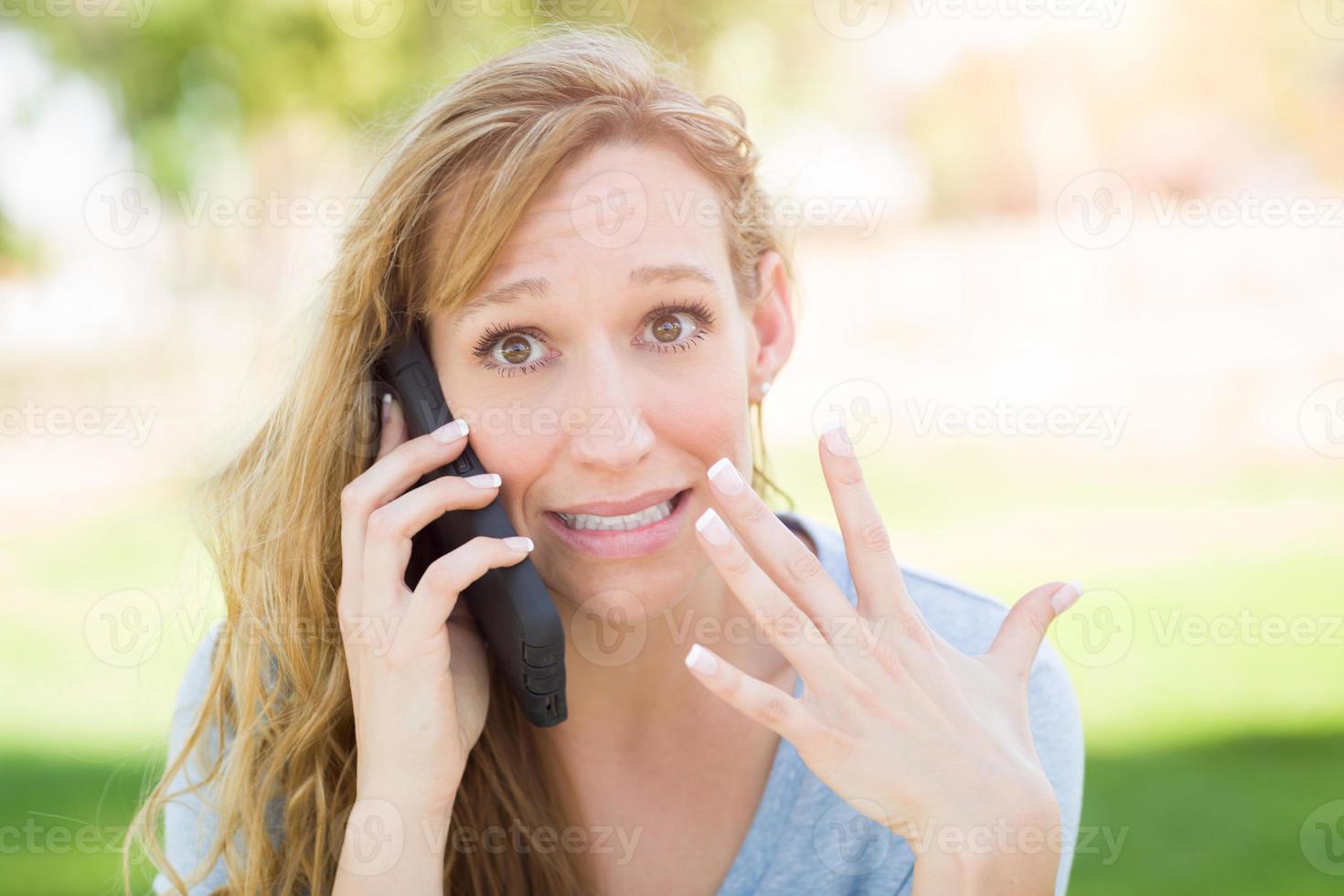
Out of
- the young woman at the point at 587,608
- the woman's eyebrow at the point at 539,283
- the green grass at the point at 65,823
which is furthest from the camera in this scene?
Result: the green grass at the point at 65,823

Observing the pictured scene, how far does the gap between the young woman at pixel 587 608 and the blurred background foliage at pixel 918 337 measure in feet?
1.11

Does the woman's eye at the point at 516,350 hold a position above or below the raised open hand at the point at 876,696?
above

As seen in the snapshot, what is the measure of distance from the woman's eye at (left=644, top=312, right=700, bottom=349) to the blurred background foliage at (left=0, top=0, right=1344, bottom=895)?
85cm

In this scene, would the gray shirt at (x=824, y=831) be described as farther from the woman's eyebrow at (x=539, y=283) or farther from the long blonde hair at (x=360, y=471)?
the woman's eyebrow at (x=539, y=283)

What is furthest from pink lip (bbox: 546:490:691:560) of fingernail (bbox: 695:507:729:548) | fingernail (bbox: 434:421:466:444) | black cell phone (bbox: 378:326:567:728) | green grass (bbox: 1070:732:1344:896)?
green grass (bbox: 1070:732:1344:896)

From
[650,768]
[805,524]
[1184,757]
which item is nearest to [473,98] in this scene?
[805,524]

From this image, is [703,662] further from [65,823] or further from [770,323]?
[65,823]

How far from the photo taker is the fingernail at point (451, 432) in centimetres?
244

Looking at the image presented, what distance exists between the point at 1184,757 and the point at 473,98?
15.3ft

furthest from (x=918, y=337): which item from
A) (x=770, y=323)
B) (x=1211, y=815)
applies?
(x=770, y=323)

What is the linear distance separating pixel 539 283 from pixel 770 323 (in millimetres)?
801

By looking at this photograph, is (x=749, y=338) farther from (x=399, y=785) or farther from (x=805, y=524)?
(x=399, y=785)

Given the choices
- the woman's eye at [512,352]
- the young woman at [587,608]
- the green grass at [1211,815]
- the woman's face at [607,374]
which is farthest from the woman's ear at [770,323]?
the green grass at [1211,815]

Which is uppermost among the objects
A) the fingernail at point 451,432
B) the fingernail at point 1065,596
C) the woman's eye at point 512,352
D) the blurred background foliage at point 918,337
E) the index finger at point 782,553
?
the blurred background foliage at point 918,337
